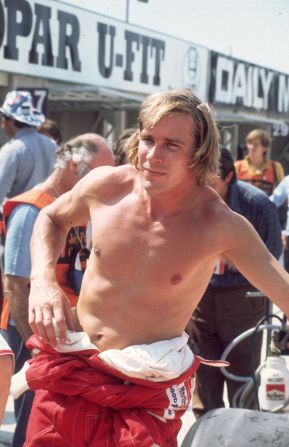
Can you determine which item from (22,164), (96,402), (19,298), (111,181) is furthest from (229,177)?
(22,164)

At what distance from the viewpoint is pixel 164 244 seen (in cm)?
306

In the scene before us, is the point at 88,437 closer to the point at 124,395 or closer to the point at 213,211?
the point at 124,395

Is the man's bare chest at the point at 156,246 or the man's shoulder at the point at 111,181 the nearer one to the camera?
the man's bare chest at the point at 156,246

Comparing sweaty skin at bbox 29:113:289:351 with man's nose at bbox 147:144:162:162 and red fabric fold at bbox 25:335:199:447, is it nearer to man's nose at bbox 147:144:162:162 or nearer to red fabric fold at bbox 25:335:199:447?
man's nose at bbox 147:144:162:162

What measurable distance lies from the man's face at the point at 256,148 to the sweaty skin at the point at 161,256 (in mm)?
7320

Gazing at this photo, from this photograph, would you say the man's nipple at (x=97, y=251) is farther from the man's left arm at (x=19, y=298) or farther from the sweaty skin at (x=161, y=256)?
the man's left arm at (x=19, y=298)

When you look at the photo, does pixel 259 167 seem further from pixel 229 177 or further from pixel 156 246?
pixel 156 246

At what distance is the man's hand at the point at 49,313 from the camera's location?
2.86 meters

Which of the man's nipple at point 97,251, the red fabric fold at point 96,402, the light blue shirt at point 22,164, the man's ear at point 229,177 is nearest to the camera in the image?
the red fabric fold at point 96,402

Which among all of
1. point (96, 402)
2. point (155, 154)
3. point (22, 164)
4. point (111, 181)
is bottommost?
point (96, 402)

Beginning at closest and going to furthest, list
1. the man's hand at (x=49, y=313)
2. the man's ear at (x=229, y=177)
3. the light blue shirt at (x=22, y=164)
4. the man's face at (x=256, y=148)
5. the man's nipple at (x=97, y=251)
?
the man's hand at (x=49, y=313) → the man's nipple at (x=97, y=251) → the man's ear at (x=229, y=177) → the light blue shirt at (x=22, y=164) → the man's face at (x=256, y=148)

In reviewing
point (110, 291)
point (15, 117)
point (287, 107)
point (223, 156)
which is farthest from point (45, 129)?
point (287, 107)

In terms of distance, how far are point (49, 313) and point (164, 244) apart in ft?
1.52

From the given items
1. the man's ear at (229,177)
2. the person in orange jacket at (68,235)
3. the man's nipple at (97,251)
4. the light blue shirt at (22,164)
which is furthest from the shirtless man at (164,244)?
the light blue shirt at (22,164)
